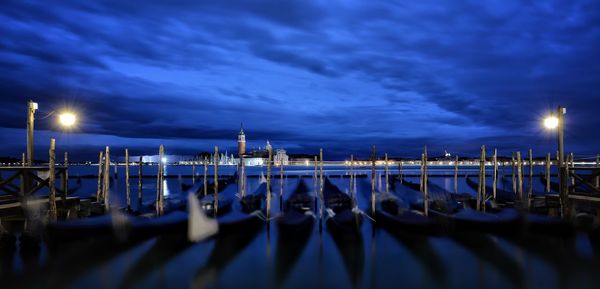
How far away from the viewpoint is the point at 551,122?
14.2m

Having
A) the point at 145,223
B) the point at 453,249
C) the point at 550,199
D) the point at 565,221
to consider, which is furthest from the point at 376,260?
the point at 550,199

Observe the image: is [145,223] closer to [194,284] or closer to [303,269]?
[194,284]

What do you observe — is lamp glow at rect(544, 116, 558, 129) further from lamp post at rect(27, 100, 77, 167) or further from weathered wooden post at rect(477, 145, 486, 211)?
lamp post at rect(27, 100, 77, 167)

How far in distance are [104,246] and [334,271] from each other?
653cm

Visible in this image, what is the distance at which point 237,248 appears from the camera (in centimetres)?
1216

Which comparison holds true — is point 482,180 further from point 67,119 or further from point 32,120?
point 32,120

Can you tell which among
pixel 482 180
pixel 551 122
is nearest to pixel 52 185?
pixel 482 180

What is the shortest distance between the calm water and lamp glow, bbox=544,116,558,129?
147 inches

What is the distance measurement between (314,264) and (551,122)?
9.66 meters

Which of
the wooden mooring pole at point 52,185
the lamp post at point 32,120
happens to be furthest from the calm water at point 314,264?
the lamp post at point 32,120

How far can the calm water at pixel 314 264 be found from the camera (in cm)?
941

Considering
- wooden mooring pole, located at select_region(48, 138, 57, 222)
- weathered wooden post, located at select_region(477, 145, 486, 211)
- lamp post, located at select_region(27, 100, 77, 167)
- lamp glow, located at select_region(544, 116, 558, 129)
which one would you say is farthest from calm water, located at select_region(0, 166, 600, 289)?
weathered wooden post, located at select_region(477, 145, 486, 211)

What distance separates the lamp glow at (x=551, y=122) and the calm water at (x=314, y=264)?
3.73m

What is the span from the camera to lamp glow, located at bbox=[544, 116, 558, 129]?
14.0m
